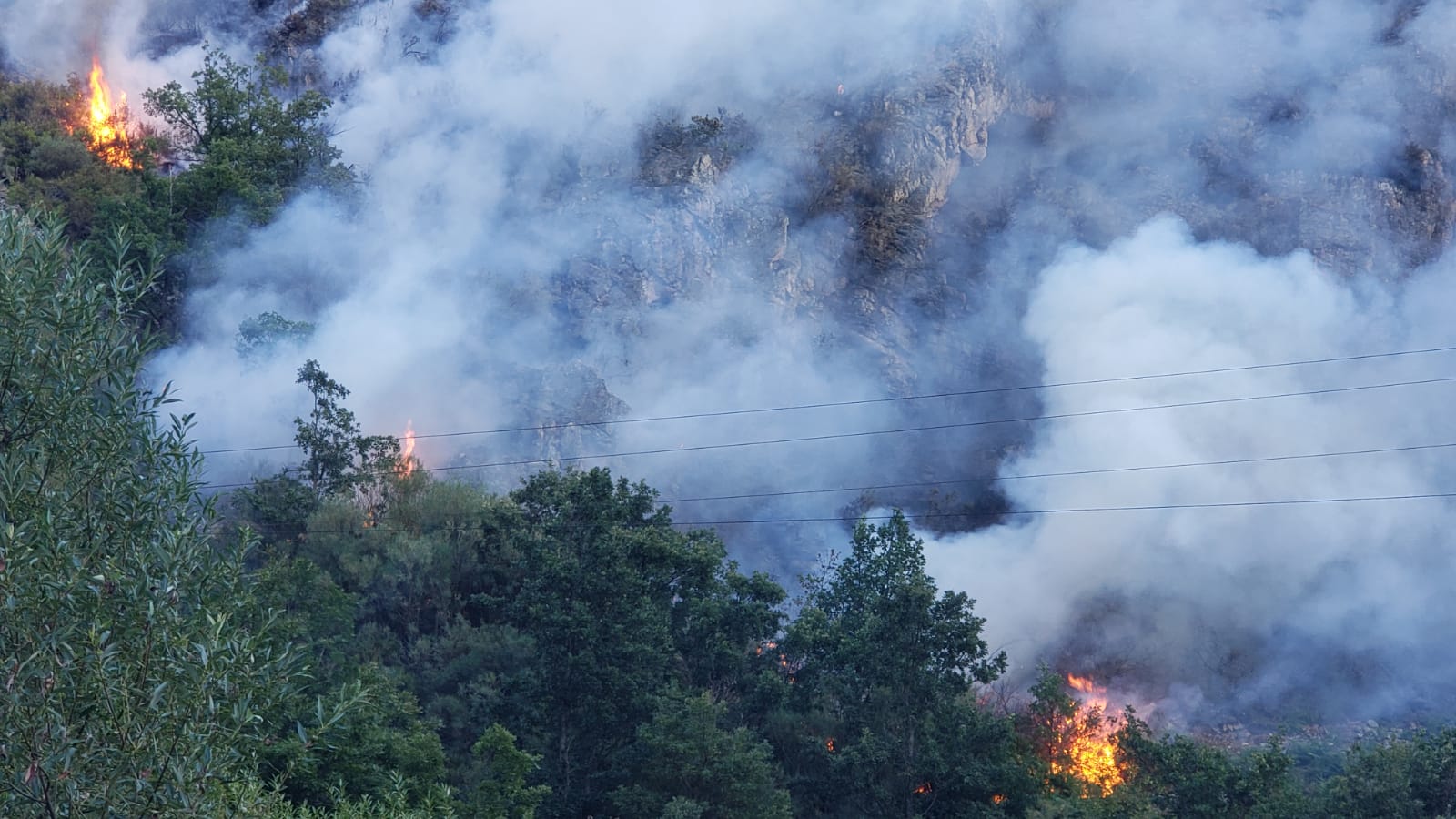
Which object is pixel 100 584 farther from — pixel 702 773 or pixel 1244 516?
pixel 1244 516

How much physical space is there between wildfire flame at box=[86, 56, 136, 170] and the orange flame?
56.1 feet

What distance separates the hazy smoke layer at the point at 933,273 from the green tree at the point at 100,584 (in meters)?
31.4

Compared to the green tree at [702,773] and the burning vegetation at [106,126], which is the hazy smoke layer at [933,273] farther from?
the green tree at [702,773]

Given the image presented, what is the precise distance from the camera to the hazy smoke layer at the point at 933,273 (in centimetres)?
4462

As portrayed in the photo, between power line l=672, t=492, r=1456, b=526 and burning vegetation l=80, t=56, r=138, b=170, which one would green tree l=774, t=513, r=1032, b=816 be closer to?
power line l=672, t=492, r=1456, b=526

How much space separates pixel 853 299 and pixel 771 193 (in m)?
5.20

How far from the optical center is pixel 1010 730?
28.6 meters

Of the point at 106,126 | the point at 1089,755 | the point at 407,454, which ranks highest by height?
the point at 106,126

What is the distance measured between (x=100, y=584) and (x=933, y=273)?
48.2 m

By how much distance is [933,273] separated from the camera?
5541 cm

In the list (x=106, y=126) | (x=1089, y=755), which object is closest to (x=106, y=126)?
(x=106, y=126)

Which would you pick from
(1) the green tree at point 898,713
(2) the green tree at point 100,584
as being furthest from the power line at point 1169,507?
(2) the green tree at point 100,584

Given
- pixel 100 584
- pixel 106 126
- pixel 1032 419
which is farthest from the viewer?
pixel 106 126

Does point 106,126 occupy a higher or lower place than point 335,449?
higher
